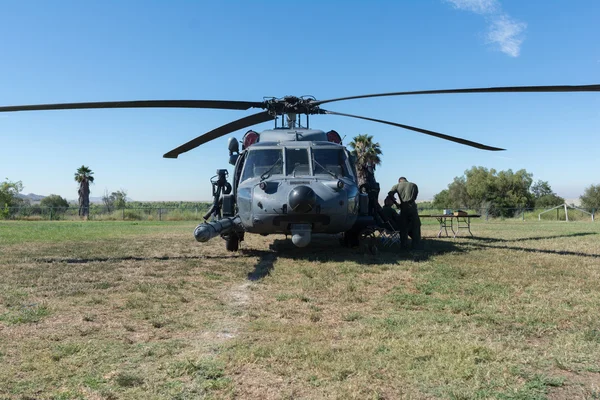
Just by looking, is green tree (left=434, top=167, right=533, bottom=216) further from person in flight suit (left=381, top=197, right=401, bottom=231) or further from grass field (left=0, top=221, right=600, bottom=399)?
grass field (left=0, top=221, right=600, bottom=399)

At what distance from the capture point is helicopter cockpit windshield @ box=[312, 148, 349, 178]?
9.20 meters

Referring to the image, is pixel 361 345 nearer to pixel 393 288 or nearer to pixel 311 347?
pixel 311 347

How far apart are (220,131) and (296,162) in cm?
227

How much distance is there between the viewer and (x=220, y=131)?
1033cm

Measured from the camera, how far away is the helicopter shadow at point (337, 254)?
28.0 ft

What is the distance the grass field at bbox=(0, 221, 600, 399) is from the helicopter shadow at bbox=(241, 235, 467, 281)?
0.26 metres

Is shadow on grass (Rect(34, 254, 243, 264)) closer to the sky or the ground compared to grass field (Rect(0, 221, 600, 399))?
closer to the sky

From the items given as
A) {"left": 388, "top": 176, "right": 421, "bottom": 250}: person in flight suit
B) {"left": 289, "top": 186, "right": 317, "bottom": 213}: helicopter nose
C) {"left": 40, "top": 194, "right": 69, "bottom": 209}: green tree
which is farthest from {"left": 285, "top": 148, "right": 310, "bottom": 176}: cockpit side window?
{"left": 40, "top": 194, "right": 69, "bottom": 209}: green tree

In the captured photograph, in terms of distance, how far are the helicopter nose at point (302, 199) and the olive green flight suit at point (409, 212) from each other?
374 centimetres

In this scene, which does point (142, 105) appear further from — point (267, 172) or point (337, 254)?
point (337, 254)

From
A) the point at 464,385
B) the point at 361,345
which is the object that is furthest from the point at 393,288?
the point at 464,385

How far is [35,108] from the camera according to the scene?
7.23 metres

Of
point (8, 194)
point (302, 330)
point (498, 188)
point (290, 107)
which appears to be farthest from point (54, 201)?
point (302, 330)

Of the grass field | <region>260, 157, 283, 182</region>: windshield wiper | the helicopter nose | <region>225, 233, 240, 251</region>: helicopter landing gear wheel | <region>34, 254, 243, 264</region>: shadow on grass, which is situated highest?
<region>260, 157, 283, 182</region>: windshield wiper
